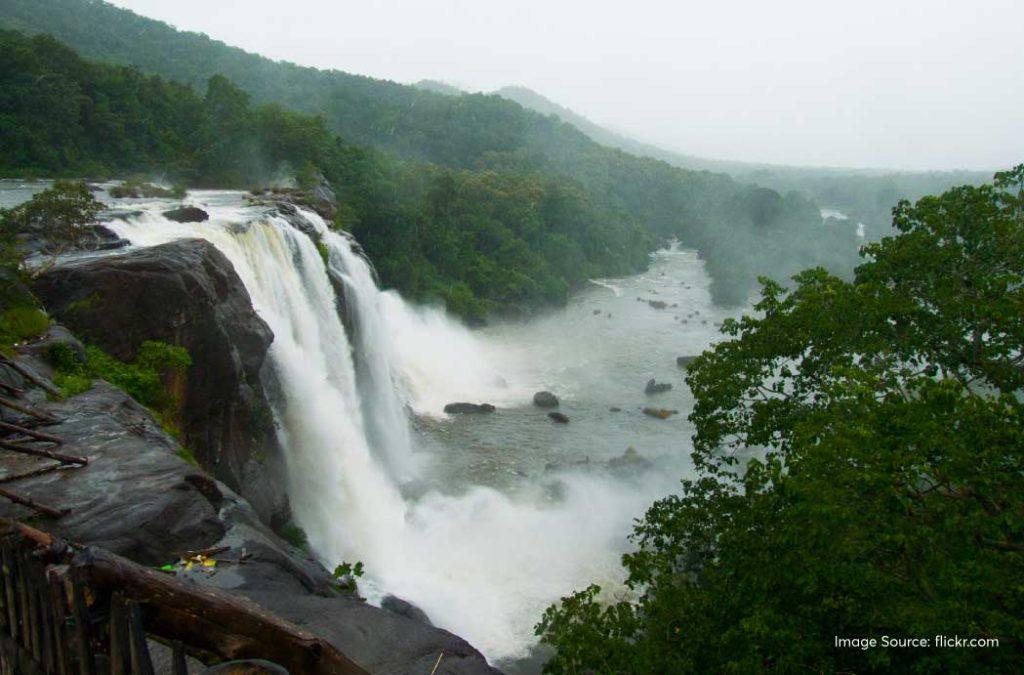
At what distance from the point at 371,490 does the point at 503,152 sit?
232 ft

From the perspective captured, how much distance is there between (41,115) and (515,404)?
2316cm

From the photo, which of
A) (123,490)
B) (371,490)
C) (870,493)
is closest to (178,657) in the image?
(123,490)

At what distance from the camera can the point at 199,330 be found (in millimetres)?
12477

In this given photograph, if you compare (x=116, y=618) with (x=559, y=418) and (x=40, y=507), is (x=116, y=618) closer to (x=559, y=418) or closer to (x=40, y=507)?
(x=40, y=507)

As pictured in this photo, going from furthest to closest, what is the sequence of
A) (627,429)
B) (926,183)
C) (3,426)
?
(926,183), (627,429), (3,426)

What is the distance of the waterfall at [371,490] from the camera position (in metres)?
15.4

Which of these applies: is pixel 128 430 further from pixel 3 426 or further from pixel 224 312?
pixel 224 312

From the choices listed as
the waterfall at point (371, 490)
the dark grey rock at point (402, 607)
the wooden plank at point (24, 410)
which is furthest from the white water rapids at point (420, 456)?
the wooden plank at point (24, 410)

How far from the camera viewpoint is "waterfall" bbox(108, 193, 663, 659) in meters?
15.4

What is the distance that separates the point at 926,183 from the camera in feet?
411

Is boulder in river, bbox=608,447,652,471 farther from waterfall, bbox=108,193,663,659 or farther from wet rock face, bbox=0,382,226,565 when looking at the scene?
wet rock face, bbox=0,382,226,565

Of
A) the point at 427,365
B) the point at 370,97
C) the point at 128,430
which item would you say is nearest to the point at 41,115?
the point at 427,365

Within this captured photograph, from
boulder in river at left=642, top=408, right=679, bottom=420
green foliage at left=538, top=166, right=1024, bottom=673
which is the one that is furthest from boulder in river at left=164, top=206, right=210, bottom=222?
boulder in river at left=642, top=408, right=679, bottom=420

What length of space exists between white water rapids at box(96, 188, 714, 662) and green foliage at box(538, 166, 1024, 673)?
6591 mm
